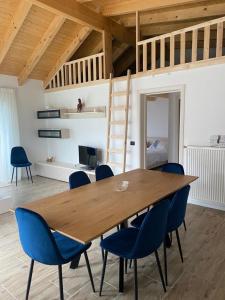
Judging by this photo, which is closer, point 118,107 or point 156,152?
point 118,107

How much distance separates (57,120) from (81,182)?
3.76m

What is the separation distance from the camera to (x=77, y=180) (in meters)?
2.75

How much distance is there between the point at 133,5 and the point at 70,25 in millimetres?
1412

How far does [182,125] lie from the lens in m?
3.98

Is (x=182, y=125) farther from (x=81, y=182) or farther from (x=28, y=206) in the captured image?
(x=28, y=206)

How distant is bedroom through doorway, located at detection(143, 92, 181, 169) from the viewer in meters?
5.82

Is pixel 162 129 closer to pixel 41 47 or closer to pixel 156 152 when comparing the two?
pixel 156 152

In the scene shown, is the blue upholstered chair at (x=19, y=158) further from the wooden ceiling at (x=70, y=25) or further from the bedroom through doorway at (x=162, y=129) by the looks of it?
the bedroom through doorway at (x=162, y=129)

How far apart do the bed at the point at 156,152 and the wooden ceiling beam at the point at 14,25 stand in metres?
3.91

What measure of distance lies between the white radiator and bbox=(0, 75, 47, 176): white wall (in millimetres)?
4088

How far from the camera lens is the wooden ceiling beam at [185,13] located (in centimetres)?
393

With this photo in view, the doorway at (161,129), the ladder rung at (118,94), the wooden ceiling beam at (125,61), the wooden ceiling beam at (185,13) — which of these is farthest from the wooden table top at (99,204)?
the wooden ceiling beam at (125,61)

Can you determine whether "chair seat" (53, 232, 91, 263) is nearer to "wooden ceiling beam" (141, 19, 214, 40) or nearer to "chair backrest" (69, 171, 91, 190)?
"chair backrest" (69, 171, 91, 190)

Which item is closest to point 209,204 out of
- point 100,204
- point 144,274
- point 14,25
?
point 144,274
